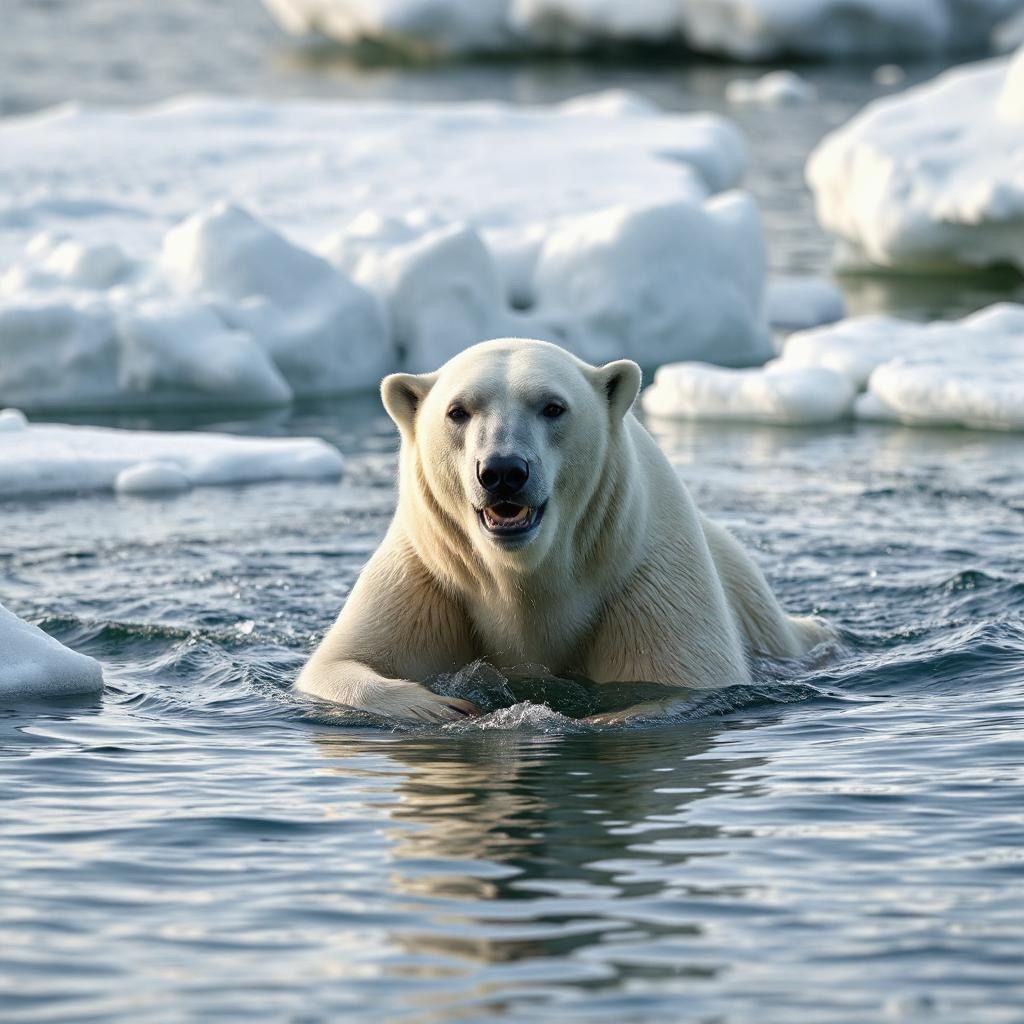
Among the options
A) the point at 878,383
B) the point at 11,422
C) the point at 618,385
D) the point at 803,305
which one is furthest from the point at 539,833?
the point at 803,305

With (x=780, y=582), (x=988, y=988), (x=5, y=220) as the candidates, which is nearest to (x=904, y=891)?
(x=988, y=988)

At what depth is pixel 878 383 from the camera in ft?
36.0

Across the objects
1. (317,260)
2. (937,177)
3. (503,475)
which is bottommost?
(503,475)

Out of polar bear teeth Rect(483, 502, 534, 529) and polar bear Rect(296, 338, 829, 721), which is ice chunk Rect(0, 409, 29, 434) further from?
polar bear teeth Rect(483, 502, 534, 529)

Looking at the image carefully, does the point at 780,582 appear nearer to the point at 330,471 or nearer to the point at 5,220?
the point at 330,471

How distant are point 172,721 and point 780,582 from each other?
9.08ft

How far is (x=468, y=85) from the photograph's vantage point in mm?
27984

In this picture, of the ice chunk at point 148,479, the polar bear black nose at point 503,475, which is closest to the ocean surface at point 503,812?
the ice chunk at point 148,479

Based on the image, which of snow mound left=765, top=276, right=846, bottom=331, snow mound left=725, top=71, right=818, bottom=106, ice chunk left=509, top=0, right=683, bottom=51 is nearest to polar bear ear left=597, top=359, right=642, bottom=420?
snow mound left=765, top=276, right=846, bottom=331

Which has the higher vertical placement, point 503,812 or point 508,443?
point 508,443

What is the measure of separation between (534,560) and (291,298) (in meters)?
7.37

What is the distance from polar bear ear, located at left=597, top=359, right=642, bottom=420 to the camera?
5.09 m

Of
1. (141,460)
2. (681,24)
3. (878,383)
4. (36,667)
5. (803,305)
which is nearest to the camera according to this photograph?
(36,667)

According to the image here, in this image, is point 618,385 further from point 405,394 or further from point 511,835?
point 511,835
